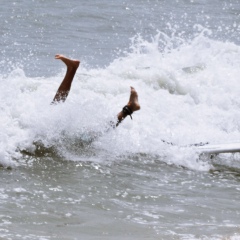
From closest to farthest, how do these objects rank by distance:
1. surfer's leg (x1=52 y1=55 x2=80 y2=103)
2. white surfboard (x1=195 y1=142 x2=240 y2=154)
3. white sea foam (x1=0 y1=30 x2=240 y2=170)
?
surfer's leg (x1=52 y1=55 x2=80 y2=103) → white sea foam (x1=0 y1=30 x2=240 y2=170) → white surfboard (x1=195 y1=142 x2=240 y2=154)

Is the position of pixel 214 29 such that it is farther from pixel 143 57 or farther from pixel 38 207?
pixel 38 207

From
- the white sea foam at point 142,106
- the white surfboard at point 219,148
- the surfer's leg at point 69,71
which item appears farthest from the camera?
the white surfboard at point 219,148

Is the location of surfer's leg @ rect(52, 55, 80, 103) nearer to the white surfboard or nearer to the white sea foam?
the white sea foam

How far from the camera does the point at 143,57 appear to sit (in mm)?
12016

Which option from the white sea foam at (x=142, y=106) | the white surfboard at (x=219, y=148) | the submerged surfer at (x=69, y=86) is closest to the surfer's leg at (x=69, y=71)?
the submerged surfer at (x=69, y=86)

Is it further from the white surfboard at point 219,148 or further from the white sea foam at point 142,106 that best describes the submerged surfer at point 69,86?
the white surfboard at point 219,148

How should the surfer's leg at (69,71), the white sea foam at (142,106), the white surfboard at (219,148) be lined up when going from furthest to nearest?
1. the white surfboard at (219,148)
2. the white sea foam at (142,106)
3. the surfer's leg at (69,71)

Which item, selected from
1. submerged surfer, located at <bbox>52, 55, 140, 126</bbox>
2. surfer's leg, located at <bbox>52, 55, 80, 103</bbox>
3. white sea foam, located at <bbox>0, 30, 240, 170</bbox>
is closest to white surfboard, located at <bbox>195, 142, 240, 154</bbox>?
white sea foam, located at <bbox>0, 30, 240, 170</bbox>

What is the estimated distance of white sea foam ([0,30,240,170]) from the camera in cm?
735

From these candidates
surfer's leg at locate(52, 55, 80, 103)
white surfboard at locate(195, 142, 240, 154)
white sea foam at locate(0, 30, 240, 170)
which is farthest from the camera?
white surfboard at locate(195, 142, 240, 154)

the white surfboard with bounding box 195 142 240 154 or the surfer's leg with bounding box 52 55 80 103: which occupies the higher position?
the surfer's leg with bounding box 52 55 80 103

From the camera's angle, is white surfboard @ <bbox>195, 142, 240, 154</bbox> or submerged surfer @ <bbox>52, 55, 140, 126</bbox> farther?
white surfboard @ <bbox>195, 142, 240, 154</bbox>

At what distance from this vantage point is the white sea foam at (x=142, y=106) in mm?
7348

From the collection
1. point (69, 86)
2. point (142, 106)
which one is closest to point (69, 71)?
point (69, 86)
